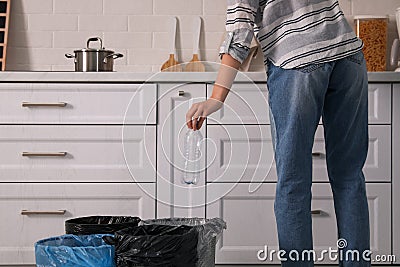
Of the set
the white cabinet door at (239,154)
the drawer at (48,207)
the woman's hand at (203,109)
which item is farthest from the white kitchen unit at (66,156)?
the woman's hand at (203,109)

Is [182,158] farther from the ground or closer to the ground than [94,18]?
closer to the ground

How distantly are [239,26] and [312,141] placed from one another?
385 millimetres

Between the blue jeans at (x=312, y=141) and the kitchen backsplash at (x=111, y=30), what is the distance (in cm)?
186

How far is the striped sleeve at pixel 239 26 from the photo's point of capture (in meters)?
2.14

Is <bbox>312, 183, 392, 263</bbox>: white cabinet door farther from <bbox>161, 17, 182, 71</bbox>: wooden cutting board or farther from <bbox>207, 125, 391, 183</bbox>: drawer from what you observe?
<bbox>161, 17, 182, 71</bbox>: wooden cutting board

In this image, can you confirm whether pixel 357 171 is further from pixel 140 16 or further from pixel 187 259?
pixel 140 16

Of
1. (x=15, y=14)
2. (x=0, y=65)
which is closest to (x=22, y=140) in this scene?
(x=0, y=65)

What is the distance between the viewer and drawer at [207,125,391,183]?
3434mm

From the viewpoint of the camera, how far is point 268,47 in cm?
221

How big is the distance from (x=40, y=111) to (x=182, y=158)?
68 cm

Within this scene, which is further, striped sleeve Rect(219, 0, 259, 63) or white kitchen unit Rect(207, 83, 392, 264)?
white kitchen unit Rect(207, 83, 392, 264)

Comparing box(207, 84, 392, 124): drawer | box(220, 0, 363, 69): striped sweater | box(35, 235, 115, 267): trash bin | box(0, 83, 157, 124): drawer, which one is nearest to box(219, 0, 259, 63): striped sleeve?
box(220, 0, 363, 69): striped sweater

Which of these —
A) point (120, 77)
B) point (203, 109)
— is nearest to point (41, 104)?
point (120, 77)

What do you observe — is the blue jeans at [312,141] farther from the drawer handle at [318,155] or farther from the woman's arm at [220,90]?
the drawer handle at [318,155]
